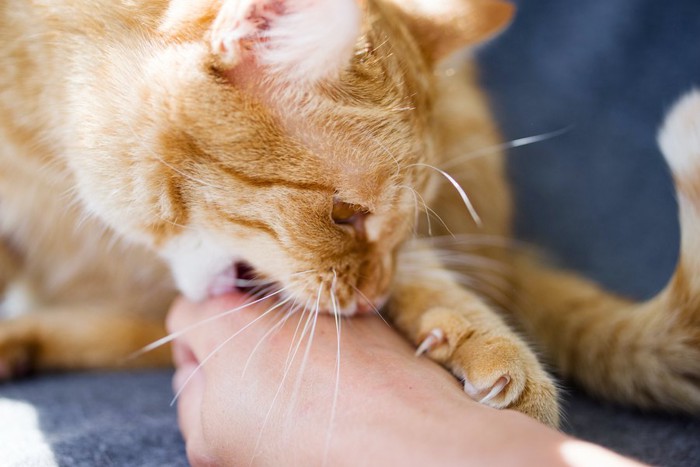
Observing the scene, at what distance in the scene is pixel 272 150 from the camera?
909 millimetres

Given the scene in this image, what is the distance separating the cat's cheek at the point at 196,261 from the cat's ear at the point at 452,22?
55 cm

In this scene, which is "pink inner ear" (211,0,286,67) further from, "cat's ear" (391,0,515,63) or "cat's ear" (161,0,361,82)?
"cat's ear" (391,0,515,63)

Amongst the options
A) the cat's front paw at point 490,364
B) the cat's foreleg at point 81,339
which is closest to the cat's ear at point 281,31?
the cat's front paw at point 490,364

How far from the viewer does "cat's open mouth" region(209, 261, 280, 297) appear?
1066mm

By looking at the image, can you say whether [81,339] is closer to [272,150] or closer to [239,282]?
[239,282]

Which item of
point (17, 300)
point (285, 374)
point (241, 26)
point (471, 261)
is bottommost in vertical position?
point (17, 300)

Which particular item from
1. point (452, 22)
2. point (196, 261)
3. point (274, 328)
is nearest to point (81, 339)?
point (196, 261)

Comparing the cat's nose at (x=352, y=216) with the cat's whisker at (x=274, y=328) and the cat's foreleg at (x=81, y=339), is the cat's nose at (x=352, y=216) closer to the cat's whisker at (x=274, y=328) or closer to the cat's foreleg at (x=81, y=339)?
the cat's whisker at (x=274, y=328)

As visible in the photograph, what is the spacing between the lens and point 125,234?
108cm

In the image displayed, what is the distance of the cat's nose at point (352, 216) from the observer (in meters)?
0.98

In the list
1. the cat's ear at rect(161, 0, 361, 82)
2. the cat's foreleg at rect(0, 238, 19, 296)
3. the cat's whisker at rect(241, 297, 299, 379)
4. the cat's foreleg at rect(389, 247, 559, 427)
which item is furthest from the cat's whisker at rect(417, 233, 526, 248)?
the cat's foreleg at rect(0, 238, 19, 296)

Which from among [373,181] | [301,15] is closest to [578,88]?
[373,181]

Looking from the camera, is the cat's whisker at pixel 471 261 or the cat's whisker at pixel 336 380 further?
the cat's whisker at pixel 471 261

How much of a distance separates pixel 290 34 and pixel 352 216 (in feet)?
0.96
